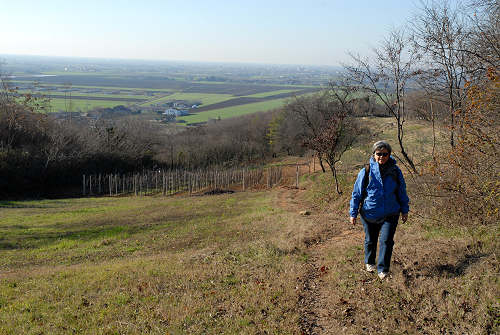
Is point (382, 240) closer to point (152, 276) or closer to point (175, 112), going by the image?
point (152, 276)

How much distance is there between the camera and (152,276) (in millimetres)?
7387

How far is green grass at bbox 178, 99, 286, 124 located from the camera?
82812mm

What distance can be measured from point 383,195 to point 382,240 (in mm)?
738

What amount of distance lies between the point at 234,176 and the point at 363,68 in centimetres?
1913

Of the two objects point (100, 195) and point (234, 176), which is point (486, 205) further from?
point (100, 195)

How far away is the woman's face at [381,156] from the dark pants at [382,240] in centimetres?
87

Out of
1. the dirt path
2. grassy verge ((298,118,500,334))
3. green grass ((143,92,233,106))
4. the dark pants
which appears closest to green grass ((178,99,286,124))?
green grass ((143,92,233,106))

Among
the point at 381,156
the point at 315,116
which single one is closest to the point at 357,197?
the point at 381,156

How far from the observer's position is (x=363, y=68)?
12.1 meters

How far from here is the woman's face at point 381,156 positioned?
5305mm

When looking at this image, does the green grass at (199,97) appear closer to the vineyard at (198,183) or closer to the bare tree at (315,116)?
the bare tree at (315,116)

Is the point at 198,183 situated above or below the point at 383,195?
below

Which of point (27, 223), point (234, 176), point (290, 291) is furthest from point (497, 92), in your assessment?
point (234, 176)

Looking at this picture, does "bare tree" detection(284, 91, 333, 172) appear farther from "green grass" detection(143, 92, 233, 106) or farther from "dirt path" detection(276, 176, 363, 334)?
"green grass" detection(143, 92, 233, 106)
